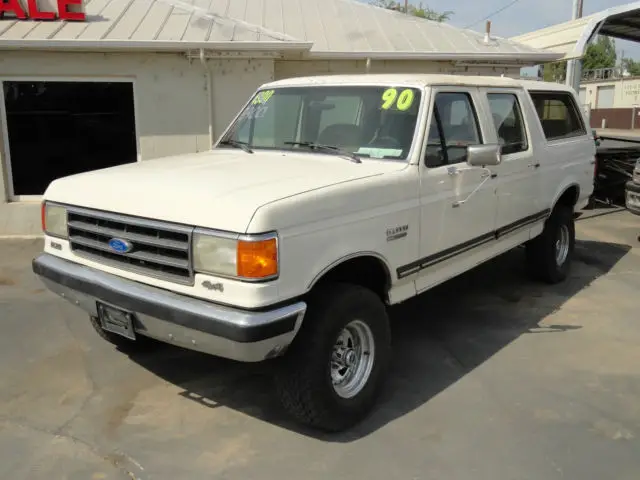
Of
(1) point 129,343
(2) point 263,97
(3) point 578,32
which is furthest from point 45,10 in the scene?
(3) point 578,32

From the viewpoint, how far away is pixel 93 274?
366 cm

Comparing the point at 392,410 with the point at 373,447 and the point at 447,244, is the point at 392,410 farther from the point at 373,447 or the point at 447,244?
the point at 447,244

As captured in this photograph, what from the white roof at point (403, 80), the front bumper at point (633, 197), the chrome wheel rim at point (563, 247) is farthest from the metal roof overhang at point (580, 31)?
the white roof at point (403, 80)

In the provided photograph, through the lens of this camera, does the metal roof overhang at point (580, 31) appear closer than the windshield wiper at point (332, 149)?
No

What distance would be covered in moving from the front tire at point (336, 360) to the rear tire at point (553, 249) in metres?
3.15

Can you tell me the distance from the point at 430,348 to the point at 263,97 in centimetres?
246

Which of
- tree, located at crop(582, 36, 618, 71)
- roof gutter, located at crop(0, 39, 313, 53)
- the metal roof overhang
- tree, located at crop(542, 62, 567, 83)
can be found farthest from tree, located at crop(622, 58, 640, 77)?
roof gutter, located at crop(0, 39, 313, 53)

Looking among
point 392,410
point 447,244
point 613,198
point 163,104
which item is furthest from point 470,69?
point 392,410

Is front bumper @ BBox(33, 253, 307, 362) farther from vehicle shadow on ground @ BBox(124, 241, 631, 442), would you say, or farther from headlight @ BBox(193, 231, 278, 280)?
vehicle shadow on ground @ BBox(124, 241, 631, 442)

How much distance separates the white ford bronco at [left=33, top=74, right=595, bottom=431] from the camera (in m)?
3.11

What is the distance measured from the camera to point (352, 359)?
3.82 meters

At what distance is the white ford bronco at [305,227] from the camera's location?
311 cm

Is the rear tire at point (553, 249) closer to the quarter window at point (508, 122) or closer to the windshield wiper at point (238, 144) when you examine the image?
the quarter window at point (508, 122)

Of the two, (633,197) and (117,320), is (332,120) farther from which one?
(633,197)
